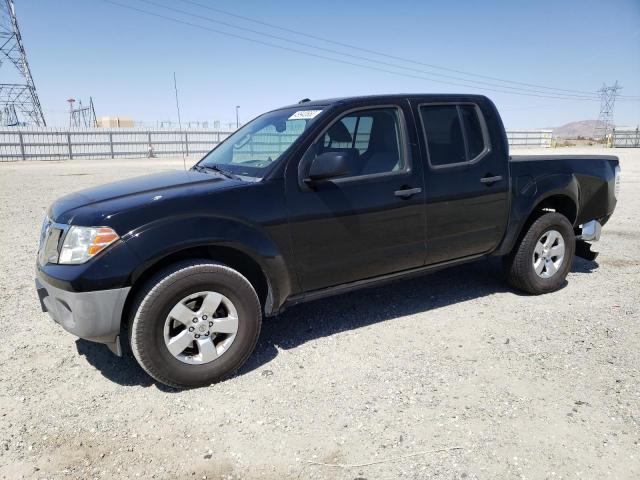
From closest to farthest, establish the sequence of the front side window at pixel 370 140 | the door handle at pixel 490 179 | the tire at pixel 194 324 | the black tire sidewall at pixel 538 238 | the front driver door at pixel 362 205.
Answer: the tire at pixel 194 324, the front driver door at pixel 362 205, the front side window at pixel 370 140, the door handle at pixel 490 179, the black tire sidewall at pixel 538 238

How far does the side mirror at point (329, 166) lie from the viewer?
325 cm

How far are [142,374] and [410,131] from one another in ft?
8.97

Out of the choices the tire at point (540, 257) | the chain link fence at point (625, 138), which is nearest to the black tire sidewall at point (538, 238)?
the tire at point (540, 257)

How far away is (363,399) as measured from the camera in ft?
9.77

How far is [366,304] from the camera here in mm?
4574

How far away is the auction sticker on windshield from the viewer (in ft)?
12.0

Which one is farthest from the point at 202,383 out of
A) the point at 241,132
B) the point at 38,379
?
the point at 241,132

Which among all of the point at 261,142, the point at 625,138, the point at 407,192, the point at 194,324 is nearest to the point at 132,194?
the point at 194,324

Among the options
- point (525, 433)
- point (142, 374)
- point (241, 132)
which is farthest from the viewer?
point (241, 132)

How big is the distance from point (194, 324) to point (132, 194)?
0.98 m

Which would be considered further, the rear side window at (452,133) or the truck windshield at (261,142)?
the rear side window at (452,133)

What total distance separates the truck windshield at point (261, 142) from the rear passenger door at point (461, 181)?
1.01m

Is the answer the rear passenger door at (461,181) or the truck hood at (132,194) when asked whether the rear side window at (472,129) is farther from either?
the truck hood at (132,194)

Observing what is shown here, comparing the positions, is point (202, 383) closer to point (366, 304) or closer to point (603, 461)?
point (366, 304)
